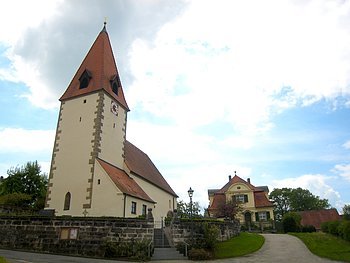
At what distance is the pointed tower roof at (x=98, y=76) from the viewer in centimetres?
2684

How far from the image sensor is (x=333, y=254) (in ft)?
51.9

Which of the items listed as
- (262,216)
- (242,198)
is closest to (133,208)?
(242,198)

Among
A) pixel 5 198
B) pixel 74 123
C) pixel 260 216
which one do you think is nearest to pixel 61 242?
pixel 74 123

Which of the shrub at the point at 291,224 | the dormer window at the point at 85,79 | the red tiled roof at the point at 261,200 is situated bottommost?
the shrub at the point at 291,224

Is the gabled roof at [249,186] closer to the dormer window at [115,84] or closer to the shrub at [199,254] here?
the dormer window at [115,84]

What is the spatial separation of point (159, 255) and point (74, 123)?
1420 cm

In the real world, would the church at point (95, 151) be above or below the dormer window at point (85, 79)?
below

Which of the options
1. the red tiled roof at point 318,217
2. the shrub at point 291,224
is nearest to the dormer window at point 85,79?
the shrub at point 291,224

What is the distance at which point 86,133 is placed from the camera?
24812 millimetres

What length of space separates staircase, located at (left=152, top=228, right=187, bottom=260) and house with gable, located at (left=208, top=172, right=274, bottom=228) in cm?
2529

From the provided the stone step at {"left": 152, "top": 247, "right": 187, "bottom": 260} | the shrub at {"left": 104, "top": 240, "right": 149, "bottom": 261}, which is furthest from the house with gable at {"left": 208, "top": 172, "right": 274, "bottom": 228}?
the shrub at {"left": 104, "top": 240, "right": 149, "bottom": 261}

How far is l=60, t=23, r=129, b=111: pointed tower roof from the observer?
1057 inches

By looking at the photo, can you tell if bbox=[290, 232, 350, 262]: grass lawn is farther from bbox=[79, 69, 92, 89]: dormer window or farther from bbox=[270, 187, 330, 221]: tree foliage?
bbox=[270, 187, 330, 221]: tree foliage

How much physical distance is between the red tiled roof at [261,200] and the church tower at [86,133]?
25.6 meters
